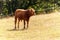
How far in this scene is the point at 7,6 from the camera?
3469 cm

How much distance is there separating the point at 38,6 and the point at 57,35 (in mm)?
17845

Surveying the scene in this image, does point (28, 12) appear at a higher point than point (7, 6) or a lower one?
higher

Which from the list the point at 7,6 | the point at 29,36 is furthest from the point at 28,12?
the point at 7,6

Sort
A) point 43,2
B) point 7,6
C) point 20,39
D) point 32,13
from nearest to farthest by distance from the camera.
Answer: point 20,39
point 32,13
point 43,2
point 7,6

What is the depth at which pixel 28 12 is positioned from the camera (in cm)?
1797

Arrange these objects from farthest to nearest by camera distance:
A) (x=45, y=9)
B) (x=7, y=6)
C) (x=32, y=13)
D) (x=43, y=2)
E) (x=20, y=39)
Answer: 1. (x=7, y=6)
2. (x=43, y=2)
3. (x=45, y=9)
4. (x=32, y=13)
5. (x=20, y=39)

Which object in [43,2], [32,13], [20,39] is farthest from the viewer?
[43,2]

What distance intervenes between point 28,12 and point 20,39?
4214 mm

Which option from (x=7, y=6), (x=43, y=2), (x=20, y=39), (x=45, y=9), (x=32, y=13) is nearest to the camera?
(x=20, y=39)

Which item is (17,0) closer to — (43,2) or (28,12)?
(43,2)

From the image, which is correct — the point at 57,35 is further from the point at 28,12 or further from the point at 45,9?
the point at 45,9

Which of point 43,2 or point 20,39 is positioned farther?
point 43,2

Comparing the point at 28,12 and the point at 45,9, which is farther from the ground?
the point at 28,12

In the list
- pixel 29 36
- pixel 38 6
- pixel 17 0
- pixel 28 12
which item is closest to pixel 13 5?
pixel 17 0
